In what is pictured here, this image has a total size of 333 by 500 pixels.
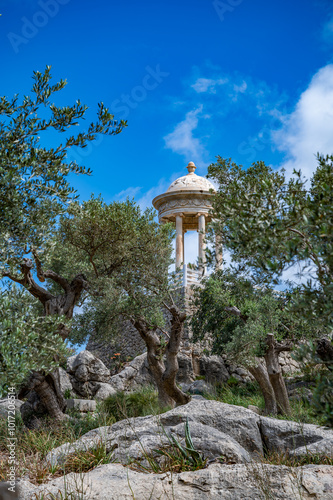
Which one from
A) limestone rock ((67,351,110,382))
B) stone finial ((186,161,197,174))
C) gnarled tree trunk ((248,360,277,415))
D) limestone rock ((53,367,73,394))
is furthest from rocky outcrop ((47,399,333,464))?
stone finial ((186,161,197,174))

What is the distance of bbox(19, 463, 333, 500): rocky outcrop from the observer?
5.38m

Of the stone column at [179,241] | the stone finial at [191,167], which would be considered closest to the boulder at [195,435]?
the stone column at [179,241]

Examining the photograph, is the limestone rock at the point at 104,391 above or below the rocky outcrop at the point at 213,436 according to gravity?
above

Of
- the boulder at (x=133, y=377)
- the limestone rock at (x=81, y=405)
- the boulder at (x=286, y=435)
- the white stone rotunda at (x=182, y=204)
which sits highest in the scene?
the white stone rotunda at (x=182, y=204)

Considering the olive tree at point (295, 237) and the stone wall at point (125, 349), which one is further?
the stone wall at point (125, 349)

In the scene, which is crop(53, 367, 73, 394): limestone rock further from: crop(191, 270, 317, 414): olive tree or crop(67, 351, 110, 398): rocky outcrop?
crop(191, 270, 317, 414): olive tree

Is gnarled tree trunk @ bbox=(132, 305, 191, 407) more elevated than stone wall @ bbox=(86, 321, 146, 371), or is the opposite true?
stone wall @ bbox=(86, 321, 146, 371)

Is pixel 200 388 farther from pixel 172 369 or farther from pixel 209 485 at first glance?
pixel 209 485

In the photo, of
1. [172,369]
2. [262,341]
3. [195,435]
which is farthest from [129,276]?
[195,435]

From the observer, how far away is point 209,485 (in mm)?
5559

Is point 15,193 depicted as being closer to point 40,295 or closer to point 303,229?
point 303,229

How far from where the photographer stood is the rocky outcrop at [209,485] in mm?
5383

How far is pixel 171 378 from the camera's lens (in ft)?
50.2

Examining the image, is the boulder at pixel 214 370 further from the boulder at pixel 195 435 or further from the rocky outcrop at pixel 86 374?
the boulder at pixel 195 435
